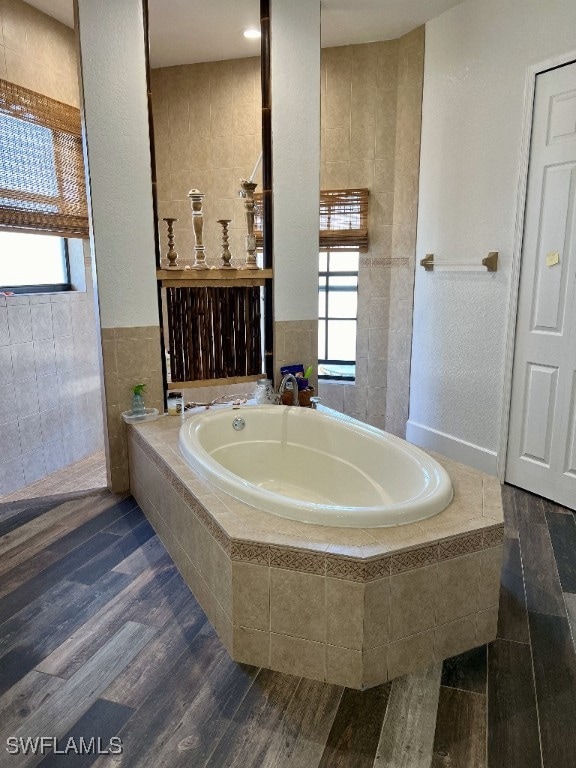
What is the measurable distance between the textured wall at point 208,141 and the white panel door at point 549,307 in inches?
76.1

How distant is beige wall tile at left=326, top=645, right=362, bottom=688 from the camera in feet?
5.56

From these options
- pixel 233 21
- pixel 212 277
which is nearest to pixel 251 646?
pixel 212 277

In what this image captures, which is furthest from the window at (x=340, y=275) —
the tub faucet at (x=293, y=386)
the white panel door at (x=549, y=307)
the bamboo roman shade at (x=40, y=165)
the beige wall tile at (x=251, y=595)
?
the beige wall tile at (x=251, y=595)

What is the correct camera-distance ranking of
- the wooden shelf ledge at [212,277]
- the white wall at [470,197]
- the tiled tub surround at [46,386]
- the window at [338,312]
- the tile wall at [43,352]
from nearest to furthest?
1. the white wall at [470,197]
2. the wooden shelf ledge at [212,277]
3. the tile wall at [43,352]
4. the tiled tub surround at [46,386]
5. the window at [338,312]

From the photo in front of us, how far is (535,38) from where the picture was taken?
9.37ft

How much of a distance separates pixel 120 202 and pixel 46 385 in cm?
151

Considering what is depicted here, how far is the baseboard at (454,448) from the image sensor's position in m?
3.40

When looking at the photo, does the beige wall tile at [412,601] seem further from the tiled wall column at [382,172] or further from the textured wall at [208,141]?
the textured wall at [208,141]

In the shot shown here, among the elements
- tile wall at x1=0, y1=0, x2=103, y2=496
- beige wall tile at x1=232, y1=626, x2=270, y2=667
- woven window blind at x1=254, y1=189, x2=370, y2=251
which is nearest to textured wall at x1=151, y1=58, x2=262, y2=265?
woven window blind at x1=254, y1=189, x2=370, y2=251

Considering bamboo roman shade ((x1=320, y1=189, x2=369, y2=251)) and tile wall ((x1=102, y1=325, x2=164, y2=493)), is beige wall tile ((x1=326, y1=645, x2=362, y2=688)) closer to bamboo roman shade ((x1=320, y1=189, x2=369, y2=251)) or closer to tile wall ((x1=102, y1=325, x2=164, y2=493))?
tile wall ((x1=102, y1=325, x2=164, y2=493))

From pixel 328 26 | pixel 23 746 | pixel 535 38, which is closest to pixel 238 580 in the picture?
pixel 23 746

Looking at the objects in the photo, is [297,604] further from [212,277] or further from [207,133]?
[207,133]

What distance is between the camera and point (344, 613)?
5.48 feet

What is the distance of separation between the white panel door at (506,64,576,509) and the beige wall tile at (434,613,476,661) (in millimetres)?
1421
